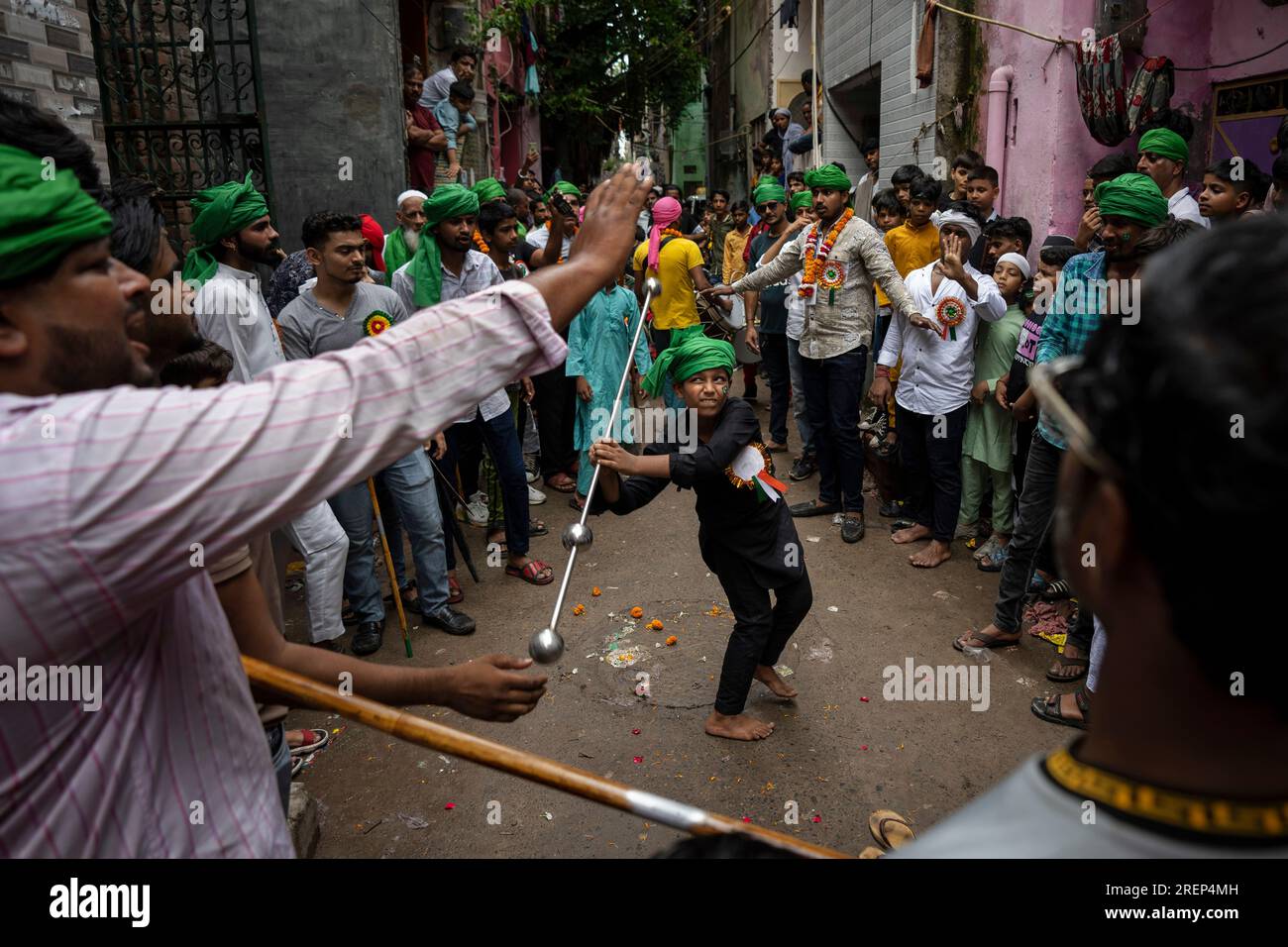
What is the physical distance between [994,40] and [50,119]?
787cm

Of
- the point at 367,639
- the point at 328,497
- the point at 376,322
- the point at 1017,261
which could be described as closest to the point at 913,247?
the point at 1017,261

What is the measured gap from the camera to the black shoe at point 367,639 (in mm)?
4773

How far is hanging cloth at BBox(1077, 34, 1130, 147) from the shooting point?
609 cm

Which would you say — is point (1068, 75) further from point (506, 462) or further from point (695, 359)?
point (506, 462)

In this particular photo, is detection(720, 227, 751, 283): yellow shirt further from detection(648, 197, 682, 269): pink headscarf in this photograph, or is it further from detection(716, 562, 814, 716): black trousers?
detection(716, 562, 814, 716): black trousers

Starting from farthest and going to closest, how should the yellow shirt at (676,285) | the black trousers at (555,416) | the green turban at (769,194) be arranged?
1. the green turban at (769,194)
2. the yellow shirt at (676,285)
3. the black trousers at (555,416)

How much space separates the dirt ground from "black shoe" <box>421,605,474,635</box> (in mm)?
70

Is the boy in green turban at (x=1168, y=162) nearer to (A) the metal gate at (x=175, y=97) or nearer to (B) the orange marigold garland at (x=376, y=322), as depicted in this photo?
(B) the orange marigold garland at (x=376, y=322)

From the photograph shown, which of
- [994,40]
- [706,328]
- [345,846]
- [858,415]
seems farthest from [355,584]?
[994,40]

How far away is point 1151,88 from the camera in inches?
230

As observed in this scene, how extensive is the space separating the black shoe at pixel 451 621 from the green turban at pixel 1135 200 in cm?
378

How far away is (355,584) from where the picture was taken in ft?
15.8

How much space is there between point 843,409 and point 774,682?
2576 millimetres

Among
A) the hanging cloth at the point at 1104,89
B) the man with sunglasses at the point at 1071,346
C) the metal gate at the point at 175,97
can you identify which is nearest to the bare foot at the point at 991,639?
the man with sunglasses at the point at 1071,346
